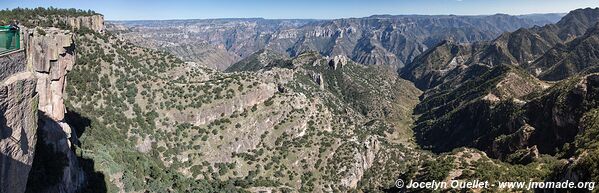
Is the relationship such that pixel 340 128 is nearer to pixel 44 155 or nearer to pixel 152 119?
pixel 152 119

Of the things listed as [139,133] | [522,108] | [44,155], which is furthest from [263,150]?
[522,108]

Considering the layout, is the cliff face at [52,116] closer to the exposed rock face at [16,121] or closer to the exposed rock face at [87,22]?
the exposed rock face at [16,121]

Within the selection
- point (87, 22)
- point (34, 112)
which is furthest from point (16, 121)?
point (87, 22)

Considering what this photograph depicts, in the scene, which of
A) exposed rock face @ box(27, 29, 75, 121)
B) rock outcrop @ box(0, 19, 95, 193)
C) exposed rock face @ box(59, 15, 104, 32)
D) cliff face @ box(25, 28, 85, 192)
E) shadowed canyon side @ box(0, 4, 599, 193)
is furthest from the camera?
exposed rock face @ box(59, 15, 104, 32)

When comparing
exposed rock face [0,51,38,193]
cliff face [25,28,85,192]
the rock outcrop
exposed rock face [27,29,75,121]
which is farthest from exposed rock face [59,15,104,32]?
exposed rock face [0,51,38,193]

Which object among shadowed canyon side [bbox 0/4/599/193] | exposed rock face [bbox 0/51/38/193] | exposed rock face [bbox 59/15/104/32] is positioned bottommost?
shadowed canyon side [bbox 0/4/599/193]

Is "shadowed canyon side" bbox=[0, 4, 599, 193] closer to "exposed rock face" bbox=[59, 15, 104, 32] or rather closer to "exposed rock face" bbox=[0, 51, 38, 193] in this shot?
"exposed rock face" bbox=[59, 15, 104, 32]

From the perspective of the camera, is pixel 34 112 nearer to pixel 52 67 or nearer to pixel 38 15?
pixel 52 67

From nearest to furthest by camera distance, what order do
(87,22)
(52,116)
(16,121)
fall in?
(16,121) < (52,116) < (87,22)
